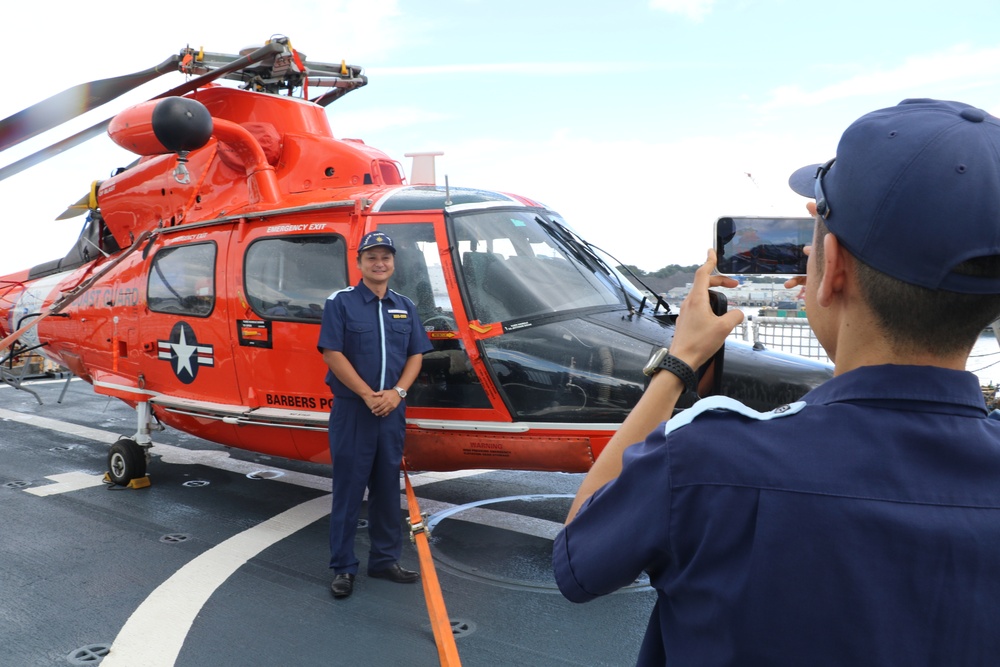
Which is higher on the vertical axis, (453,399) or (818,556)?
(818,556)

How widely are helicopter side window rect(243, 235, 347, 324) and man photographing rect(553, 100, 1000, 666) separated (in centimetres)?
417

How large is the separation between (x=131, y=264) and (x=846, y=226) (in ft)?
21.6

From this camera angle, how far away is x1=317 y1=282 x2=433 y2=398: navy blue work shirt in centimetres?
434

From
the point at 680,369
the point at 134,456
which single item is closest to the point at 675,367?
the point at 680,369

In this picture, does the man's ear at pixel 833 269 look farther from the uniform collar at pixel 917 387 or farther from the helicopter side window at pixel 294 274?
the helicopter side window at pixel 294 274

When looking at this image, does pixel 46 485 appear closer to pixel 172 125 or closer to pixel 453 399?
pixel 172 125

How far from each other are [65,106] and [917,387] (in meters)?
5.66

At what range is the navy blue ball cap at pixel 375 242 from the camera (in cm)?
443

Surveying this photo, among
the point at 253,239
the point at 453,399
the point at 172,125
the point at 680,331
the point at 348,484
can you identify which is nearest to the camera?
the point at 680,331

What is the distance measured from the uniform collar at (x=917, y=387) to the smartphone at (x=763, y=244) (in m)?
1.00

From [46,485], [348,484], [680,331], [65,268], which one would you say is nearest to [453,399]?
[348,484]

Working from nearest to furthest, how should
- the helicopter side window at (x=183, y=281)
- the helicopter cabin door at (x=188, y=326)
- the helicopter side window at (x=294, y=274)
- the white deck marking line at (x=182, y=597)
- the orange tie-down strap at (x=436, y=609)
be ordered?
the orange tie-down strap at (x=436, y=609) < the white deck marking line at (x=182, y=597) < the helicopter side window at (x=294, y=274) < the helicopter cabin door at (x=188, y=326) < the helicopter side window at (x=183, y=281)

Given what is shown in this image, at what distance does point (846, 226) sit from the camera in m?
1.00

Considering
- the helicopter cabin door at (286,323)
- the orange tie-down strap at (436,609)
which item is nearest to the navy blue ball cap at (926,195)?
the orange tie-down strap at (436,609)
